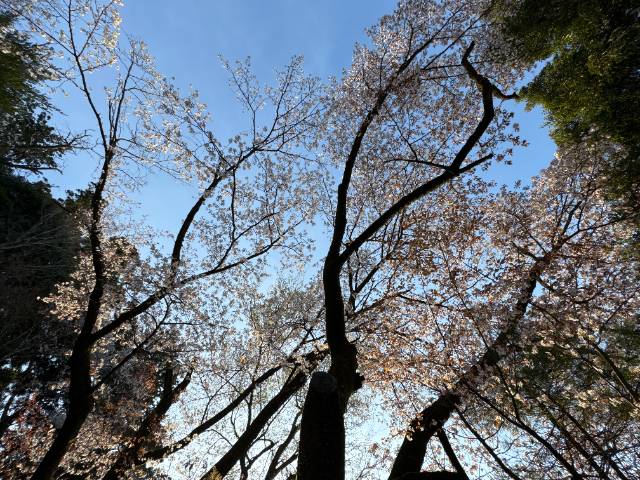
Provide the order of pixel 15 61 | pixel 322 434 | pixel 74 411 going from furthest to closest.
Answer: pixel 15 61
pixel 74 411
pixel 322 434

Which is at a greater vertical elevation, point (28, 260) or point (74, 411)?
point (28, 260)

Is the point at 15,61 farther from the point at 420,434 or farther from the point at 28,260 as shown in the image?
the point at 420,434

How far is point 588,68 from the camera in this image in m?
7.47

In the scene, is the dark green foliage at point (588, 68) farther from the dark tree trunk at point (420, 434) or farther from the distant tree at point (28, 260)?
the distant tree at point (28, 260)

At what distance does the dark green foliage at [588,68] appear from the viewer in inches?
259

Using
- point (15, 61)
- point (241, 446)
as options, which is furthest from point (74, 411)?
point (15, 61)

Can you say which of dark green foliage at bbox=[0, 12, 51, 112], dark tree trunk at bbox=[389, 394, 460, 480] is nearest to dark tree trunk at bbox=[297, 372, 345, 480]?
A: dark tree trunk at bbox=[389, 394, 460, 480]

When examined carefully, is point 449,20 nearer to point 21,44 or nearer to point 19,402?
point 21,44

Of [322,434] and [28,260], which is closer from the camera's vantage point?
[322,434]

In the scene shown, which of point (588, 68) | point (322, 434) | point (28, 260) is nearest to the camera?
point (322, 434)

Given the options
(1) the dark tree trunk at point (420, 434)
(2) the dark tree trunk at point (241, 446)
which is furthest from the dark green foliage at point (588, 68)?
(2) the dark tree trunk at point (241, 446)

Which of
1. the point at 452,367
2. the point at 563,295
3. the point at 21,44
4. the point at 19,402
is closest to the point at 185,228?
the point at 452,367

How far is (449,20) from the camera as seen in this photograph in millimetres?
9125

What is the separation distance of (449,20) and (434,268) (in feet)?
21.7
